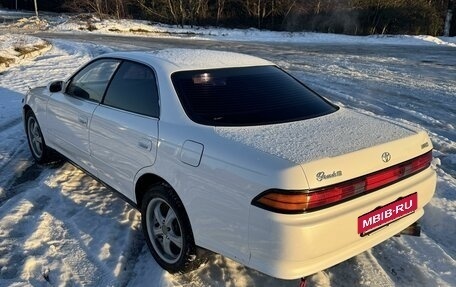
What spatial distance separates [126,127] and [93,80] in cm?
116

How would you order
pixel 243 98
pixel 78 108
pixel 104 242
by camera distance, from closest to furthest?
1. pixel 243 98
2. pixel 104 242
3. pixel 78 108

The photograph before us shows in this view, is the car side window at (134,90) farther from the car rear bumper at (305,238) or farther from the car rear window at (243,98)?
the car rear bumper at (305,238)

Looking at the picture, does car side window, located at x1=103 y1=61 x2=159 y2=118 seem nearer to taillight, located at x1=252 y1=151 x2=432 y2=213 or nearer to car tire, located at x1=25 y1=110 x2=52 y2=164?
taillight, located at x1=252 y1=151 x2=432 y2=213

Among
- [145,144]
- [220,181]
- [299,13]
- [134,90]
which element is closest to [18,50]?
[134,90]

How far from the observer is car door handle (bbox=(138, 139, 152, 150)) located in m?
3.26

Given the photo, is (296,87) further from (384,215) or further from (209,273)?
(209,273)

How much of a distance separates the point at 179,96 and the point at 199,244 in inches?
42.8

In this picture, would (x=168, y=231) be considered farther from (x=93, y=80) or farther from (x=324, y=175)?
(x=93, y=80)

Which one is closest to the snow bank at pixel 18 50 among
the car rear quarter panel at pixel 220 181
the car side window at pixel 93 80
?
the car side window at pixel 93 80

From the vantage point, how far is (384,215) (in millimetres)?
2803

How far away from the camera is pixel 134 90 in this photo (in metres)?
3.72

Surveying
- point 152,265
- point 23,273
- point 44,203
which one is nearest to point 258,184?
point 152,265

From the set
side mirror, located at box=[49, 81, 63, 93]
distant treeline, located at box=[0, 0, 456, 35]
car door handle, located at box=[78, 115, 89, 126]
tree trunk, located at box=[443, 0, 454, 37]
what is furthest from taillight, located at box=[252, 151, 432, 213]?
tree trunk, located at box=[443, 0, 454, 37]

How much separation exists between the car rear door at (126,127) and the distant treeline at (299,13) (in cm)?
3188
